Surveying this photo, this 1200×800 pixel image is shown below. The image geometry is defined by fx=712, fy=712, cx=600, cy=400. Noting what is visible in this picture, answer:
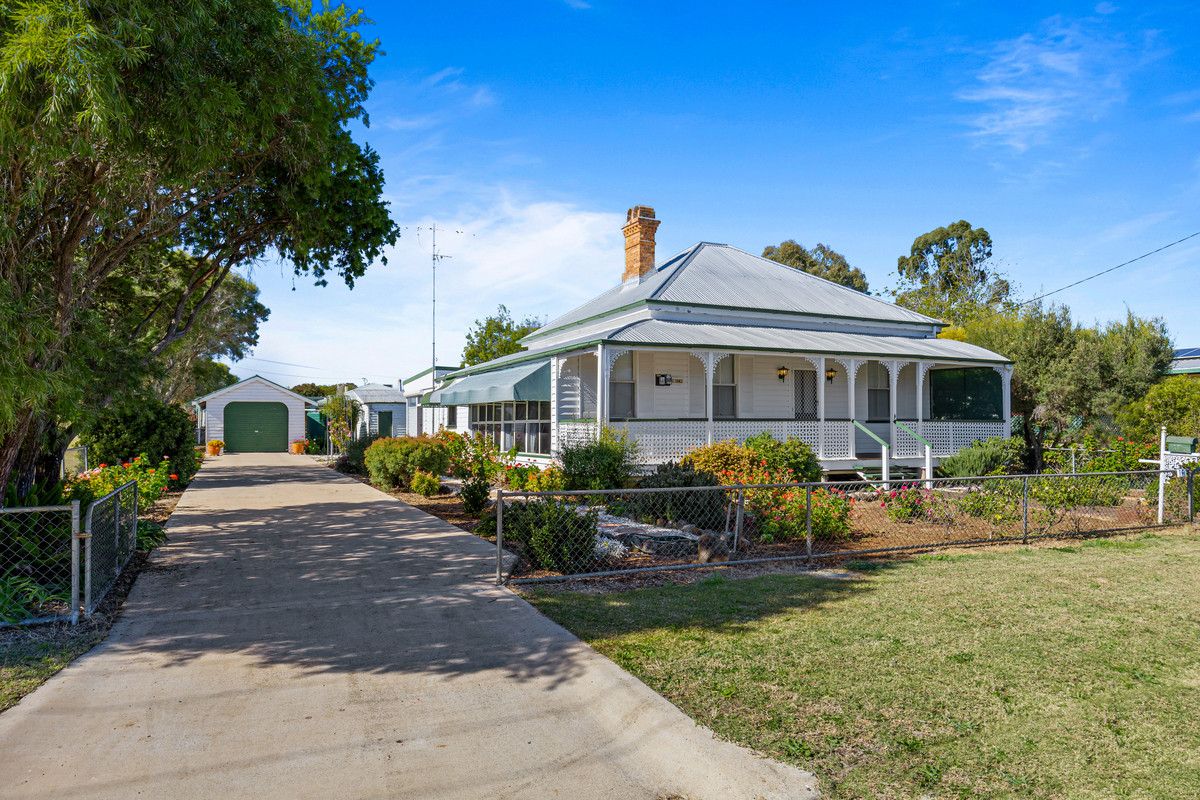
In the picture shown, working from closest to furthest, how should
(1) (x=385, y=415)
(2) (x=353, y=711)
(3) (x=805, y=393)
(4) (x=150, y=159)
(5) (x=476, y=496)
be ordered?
(2) (x=353, y=711)
(4) (x=150, y=159)
(5) (x=476, y=496)
(3) (x=805, y=393)
(1) (x=385, y=415)

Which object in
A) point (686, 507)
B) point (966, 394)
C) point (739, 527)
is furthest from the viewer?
point (966, 394)

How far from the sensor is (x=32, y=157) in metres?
5.66

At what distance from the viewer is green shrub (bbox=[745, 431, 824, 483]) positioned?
45.8 feet

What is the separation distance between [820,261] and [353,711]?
167ft

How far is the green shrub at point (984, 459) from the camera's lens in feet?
53.6

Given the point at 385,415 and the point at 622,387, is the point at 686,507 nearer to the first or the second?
the point at 622,387

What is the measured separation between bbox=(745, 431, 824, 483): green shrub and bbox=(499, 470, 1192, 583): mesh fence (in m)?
1.89

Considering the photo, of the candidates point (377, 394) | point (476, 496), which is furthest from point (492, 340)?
point (476, 496)

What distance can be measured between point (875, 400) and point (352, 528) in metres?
15.5

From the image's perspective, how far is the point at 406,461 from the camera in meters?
15.9

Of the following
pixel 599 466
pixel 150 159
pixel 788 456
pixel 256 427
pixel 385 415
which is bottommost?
pixel 599 466

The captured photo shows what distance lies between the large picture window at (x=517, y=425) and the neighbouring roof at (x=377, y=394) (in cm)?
1277

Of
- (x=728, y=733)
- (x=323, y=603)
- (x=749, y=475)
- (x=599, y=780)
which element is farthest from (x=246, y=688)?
(x=749, y=475)

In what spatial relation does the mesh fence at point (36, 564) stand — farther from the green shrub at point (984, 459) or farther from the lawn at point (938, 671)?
the green shrub at point (984, 459)
